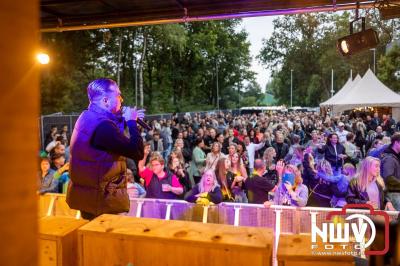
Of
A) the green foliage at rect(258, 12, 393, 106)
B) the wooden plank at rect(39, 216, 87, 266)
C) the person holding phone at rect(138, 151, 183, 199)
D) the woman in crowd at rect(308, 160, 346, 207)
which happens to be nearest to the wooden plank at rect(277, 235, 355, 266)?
the wooden plank at rect(39, 216, 87, 266)

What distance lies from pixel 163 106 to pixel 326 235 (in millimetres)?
36146

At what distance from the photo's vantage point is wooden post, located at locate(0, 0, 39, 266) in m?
0.64

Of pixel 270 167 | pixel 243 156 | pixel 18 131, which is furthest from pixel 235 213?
pixel 243 156

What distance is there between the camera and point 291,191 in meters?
5.37

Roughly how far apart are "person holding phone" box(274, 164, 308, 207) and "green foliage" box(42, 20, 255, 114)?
382 centimetres

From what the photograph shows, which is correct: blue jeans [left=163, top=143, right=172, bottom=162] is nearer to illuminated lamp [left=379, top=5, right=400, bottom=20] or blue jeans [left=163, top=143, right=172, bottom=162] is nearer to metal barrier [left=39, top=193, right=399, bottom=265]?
metal barrier [left=39, top=193, right=399, bottom=265]

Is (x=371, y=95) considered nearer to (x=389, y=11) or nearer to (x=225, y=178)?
(x=225, y=178)

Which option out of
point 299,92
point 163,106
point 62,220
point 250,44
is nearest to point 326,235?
point 62,220

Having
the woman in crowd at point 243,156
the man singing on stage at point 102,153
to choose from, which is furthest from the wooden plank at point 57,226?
the woman in crowd at point 243,156

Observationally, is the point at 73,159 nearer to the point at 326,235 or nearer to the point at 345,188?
the point at 326,235

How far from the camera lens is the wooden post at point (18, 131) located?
25.2 inches

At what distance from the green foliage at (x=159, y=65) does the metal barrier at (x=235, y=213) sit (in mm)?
3302

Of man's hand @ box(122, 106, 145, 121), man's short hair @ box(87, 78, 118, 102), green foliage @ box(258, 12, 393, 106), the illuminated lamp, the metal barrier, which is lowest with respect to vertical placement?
the metal barrier

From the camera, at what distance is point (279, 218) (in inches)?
166
